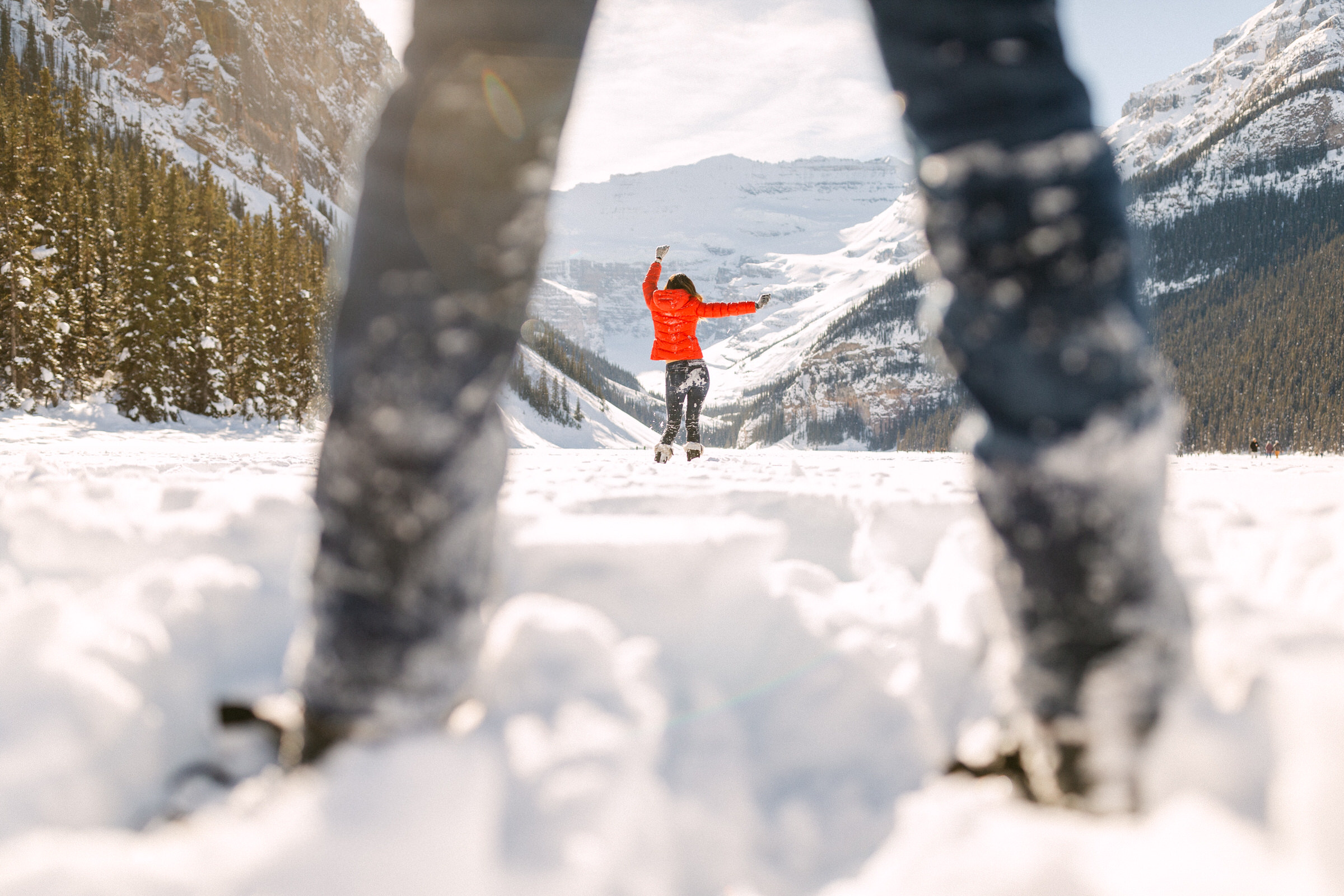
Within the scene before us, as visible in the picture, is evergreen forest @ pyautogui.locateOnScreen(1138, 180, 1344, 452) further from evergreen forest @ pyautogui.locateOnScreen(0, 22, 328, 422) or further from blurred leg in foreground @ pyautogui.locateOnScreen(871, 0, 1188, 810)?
blurred leg in foreground @ pyautogui.locateOnScreen(871, 0, 1188, 810)

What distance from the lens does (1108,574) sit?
0.66 m

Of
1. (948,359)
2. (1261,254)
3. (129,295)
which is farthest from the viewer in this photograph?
(1261,254)

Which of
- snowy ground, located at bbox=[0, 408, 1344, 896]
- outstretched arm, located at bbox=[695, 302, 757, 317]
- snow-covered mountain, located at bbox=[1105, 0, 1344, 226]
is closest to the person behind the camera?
snowy ground, located at bbox=[0, 408, 1344, 896]

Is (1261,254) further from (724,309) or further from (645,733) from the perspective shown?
(645,733)

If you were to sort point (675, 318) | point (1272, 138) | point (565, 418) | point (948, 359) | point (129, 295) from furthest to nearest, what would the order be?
point (1272, 138) < point (565, 418) < point (129, 295) < point (675, 318) < point (948, 359)

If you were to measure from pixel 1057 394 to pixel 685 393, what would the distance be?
6.78 m

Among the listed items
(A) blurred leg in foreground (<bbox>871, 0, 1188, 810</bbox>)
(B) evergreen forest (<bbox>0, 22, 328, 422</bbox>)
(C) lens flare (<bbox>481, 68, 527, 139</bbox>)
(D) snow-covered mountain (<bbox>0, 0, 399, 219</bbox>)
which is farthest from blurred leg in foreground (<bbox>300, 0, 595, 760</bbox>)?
(D) snow-covered mountain (<bbox>0, 0, 399, 219</bbox>)

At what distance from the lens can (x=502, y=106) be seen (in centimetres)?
78

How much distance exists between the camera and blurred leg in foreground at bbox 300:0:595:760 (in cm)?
75

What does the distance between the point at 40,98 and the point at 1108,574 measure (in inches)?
1525

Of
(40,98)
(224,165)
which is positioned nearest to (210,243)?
(40,98)

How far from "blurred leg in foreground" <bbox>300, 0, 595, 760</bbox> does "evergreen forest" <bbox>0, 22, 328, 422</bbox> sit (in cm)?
2759

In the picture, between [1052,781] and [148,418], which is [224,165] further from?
[1052,781]

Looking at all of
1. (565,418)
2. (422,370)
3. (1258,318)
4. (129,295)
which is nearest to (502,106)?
(422,370)
